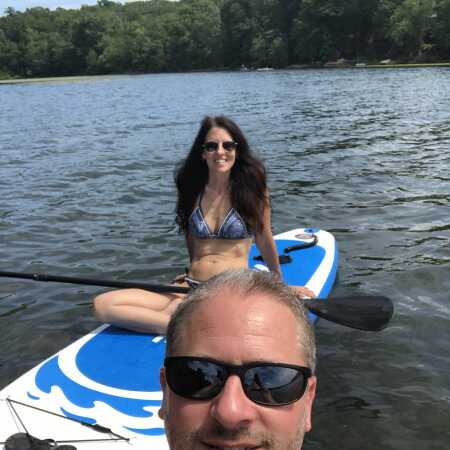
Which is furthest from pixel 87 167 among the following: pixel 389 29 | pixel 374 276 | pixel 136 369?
pixel 389 29

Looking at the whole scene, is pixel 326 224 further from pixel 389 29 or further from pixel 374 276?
pixel 389 29

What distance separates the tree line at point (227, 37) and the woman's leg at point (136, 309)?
66.5 m

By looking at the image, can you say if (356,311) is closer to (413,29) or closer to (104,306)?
(104,306)

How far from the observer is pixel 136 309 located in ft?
14.3

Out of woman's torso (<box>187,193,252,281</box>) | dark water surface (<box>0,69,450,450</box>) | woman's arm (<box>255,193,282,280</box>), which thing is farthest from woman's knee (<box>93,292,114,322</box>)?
woman's arm (<box>255,193,282,280</box>)

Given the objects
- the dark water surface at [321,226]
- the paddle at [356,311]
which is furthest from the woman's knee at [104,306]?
the paddle at [356,311]

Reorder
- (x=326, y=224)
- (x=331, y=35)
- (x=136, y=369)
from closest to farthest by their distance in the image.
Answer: (x=136, y=369), (x=326, y=224), (x=331, y=35)

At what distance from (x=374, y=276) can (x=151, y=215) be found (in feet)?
13.2

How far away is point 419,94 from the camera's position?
26375 millimetres

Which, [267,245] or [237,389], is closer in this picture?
[237,389]

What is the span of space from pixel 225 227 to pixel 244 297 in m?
3.25

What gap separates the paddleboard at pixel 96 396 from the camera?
330 centimetres

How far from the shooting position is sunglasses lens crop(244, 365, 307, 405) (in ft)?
4.22

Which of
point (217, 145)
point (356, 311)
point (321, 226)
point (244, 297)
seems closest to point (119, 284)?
point (217, 145)
